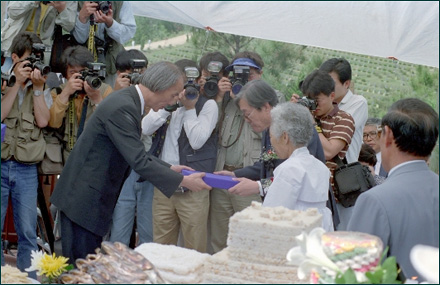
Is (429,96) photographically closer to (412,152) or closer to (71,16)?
(71,16)

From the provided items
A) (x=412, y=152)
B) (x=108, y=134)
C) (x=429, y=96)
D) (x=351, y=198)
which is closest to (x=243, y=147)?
(x=351, y=198)

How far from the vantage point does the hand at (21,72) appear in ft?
16.5

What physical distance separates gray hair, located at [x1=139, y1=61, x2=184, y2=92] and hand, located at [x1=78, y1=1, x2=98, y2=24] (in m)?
1.33

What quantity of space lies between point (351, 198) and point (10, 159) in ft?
7.46

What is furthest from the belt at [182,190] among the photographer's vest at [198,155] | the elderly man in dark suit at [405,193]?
the elderly man in dark suit at [405,193]

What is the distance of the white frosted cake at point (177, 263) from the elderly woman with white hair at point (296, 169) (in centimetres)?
79

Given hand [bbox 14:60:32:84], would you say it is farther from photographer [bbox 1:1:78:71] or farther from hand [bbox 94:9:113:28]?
hand [bbox 94:9:113:28]

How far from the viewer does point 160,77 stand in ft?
15.0

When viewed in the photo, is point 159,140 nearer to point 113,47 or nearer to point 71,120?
point 71,120

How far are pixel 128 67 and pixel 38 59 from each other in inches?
31.3

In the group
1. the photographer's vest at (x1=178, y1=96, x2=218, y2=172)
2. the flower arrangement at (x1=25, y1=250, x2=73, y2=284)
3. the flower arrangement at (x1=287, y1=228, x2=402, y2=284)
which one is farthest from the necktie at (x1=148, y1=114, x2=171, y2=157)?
the flower arrangement at (x1=287, y1=228, x2=402, y2=284)

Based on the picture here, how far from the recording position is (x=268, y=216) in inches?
120

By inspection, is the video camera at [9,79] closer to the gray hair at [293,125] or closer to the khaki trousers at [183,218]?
the khaki trousers at [183,218]

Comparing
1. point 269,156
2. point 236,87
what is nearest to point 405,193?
point 269,156
